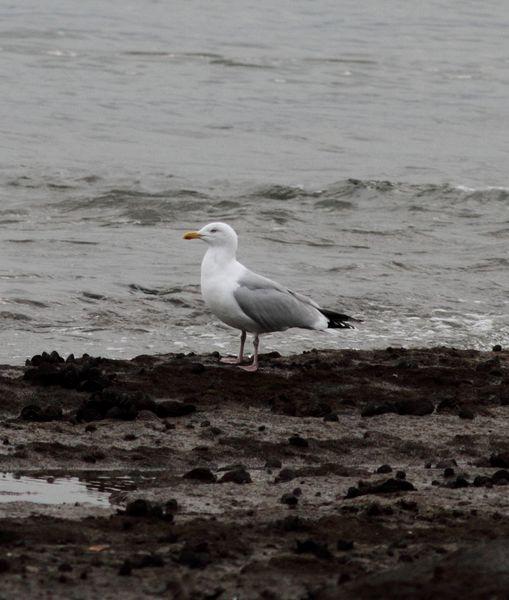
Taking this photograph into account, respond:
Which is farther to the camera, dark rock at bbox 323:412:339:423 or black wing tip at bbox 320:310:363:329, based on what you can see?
black wing tip at bbox 320:310:363:329

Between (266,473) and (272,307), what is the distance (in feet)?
10.1

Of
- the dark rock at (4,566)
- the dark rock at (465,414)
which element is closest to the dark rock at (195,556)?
the dark rock at (4,566)

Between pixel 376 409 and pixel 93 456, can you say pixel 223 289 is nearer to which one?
pixel 376 409

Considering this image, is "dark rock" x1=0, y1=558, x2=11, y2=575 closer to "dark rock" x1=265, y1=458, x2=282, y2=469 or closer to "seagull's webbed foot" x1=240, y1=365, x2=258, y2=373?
"dark rock" x1=265, y1=458, x2=282, y2=469

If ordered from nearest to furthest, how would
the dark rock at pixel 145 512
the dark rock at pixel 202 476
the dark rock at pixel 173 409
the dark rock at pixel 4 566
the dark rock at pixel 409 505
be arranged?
the dark rock at pixel 4 566, the dark rock at pixel 145 512, the dark rock at pixel 409 505, the dark rock at pixel 202 476, the dark rock at pixel 173 409

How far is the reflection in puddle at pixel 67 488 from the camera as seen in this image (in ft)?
20.9

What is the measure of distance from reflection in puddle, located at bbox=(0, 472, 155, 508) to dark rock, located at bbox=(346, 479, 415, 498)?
3.56ft

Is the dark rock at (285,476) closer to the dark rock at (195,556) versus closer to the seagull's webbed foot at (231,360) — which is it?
→ the dark rock at (195,556)

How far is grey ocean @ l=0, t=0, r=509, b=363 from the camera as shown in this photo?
42.5ft

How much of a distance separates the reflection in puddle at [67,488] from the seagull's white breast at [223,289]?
3069 mm

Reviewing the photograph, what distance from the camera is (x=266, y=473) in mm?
7105

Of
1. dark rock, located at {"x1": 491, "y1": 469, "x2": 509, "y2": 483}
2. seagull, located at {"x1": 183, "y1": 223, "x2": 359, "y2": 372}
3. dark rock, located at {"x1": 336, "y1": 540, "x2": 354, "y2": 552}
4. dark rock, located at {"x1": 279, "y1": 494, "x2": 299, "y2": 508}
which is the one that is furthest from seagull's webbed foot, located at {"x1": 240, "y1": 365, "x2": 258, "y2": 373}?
dark rock, located at {"x1": 336, "y1": 540, "x2": 354, "y2": 552}

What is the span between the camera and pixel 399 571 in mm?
4891

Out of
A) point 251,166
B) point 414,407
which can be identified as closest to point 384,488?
point 414,407
